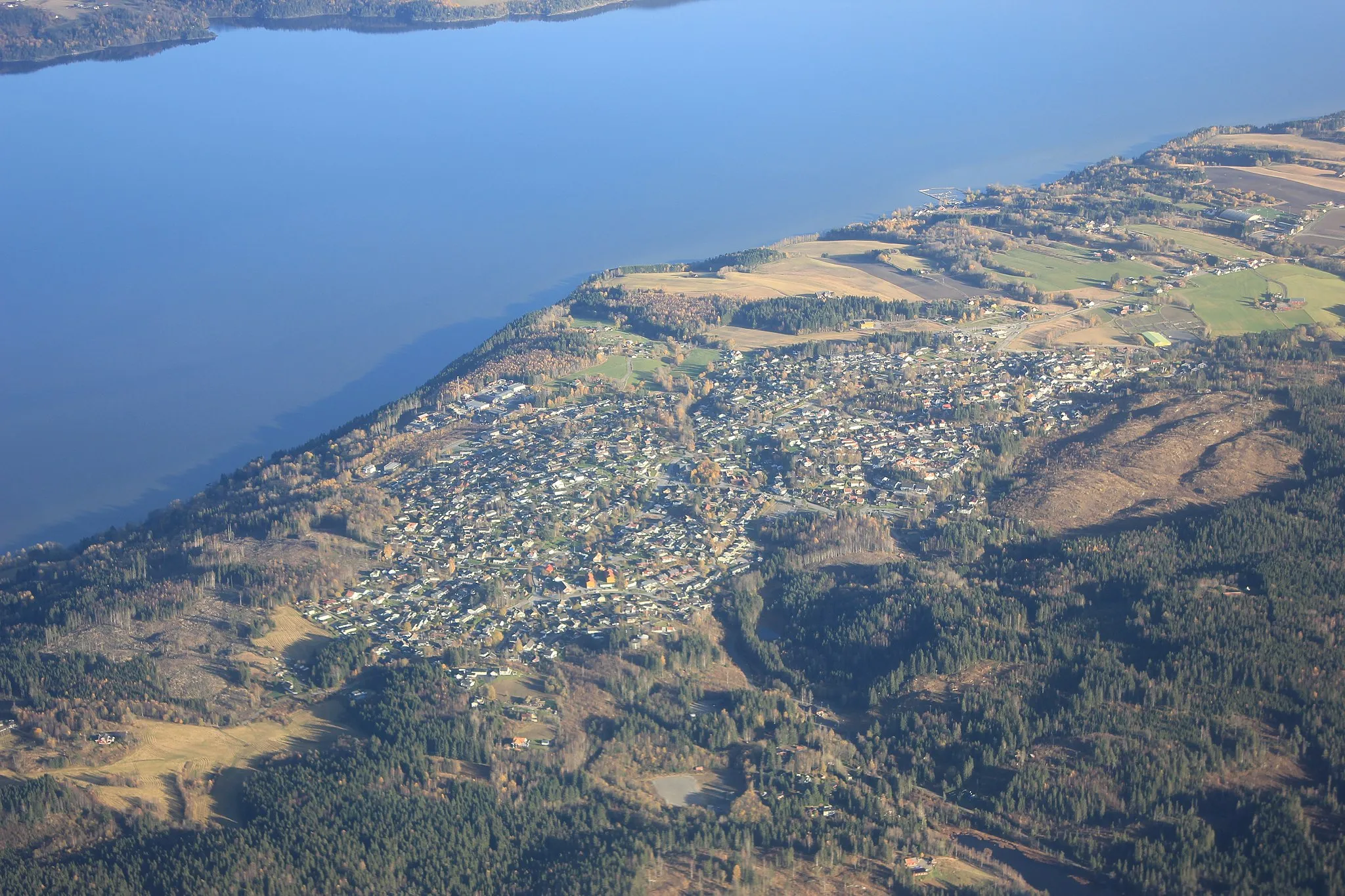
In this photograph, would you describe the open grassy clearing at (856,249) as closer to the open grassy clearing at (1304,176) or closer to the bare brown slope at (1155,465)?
the open grassy clearing at (1304,176)

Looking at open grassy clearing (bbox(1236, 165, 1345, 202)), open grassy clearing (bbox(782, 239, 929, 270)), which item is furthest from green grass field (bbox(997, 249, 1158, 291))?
open grassy clearing (bbox(1236, 165, 1345, 202))

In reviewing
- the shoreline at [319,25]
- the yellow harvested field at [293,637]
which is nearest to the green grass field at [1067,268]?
the yellow harvested field at [293,637]

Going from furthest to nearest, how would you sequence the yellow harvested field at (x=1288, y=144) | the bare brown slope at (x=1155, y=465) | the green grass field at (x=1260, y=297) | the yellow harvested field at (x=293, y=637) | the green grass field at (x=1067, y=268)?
the yellow harvested field at (x=1288, y=144) → the green grass field at (x=1067, y=268) → the green grass field at (x=1260, y=297) → the bare brown slope at (x=1155, y=465) → the yellow harvested field at (x=293, y=637)

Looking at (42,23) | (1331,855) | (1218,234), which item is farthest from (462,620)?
(42,23)

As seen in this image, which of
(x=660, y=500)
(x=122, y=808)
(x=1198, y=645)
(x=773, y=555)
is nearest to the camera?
(x=122, y=808)

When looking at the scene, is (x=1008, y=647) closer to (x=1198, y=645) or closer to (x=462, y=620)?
(x=1198, y=645)

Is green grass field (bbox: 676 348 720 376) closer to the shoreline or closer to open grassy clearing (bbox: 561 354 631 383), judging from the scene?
open grassy clearing (bbox: 561 354 631 383)

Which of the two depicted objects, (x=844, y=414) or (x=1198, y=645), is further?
(x=844, y=414)
